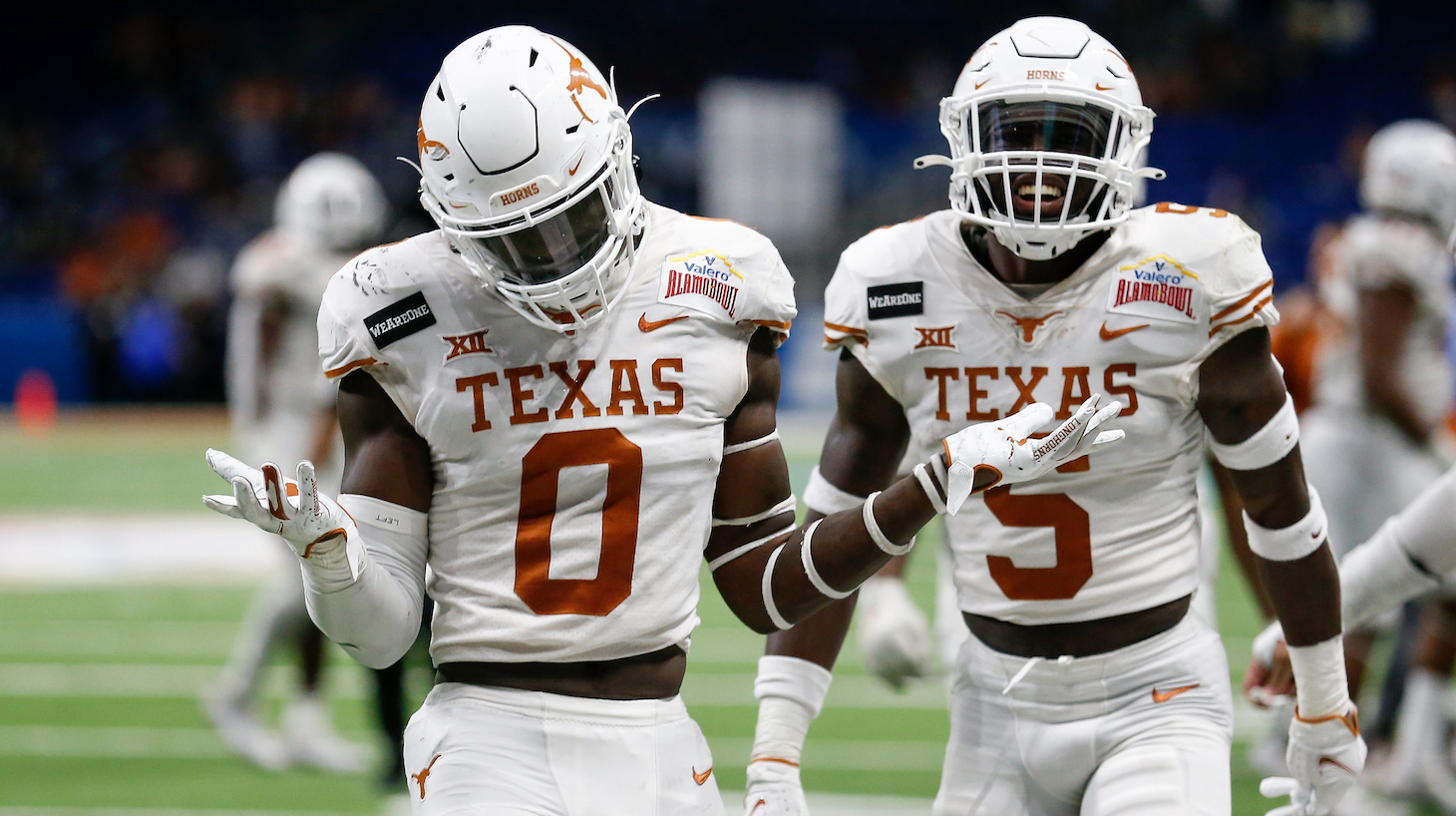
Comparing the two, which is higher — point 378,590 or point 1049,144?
point 1049,144

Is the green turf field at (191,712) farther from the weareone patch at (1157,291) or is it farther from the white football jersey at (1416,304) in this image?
the weareone patch at (1157,291)

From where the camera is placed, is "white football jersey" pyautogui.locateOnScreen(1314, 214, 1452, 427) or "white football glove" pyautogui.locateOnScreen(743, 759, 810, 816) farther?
"white football jersey" pyautogui.locateOnScreen(1314, 214, 1452, 427)

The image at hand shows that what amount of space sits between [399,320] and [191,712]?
430cm

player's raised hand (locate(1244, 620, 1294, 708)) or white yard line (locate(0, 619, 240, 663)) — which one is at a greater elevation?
player's raised hand (locate(1244, 620, 1294, 708))

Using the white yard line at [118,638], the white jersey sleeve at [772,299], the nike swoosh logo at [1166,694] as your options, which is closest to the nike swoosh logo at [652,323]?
the white jersey sleeve at [772,299]

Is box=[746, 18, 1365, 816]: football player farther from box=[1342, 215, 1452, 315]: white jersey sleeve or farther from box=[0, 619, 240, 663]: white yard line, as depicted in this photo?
box=[0, 619, 240, 663]: white yard line

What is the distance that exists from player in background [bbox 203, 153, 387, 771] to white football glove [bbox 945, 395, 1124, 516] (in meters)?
3.52

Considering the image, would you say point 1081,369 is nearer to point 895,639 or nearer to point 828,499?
point 828,499

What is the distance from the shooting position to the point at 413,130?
59.4ft

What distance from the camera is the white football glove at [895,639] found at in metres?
3.12

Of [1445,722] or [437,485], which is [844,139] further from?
[437,485]

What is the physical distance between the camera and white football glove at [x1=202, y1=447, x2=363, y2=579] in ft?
6.78

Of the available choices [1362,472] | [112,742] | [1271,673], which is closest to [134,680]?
[112,742]

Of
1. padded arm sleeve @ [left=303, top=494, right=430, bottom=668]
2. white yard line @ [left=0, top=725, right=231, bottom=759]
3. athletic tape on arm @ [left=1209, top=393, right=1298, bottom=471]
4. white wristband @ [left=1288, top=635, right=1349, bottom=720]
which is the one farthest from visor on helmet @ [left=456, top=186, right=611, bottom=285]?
white yard line @ [left=0, top=725, right=231, bottom=759]
